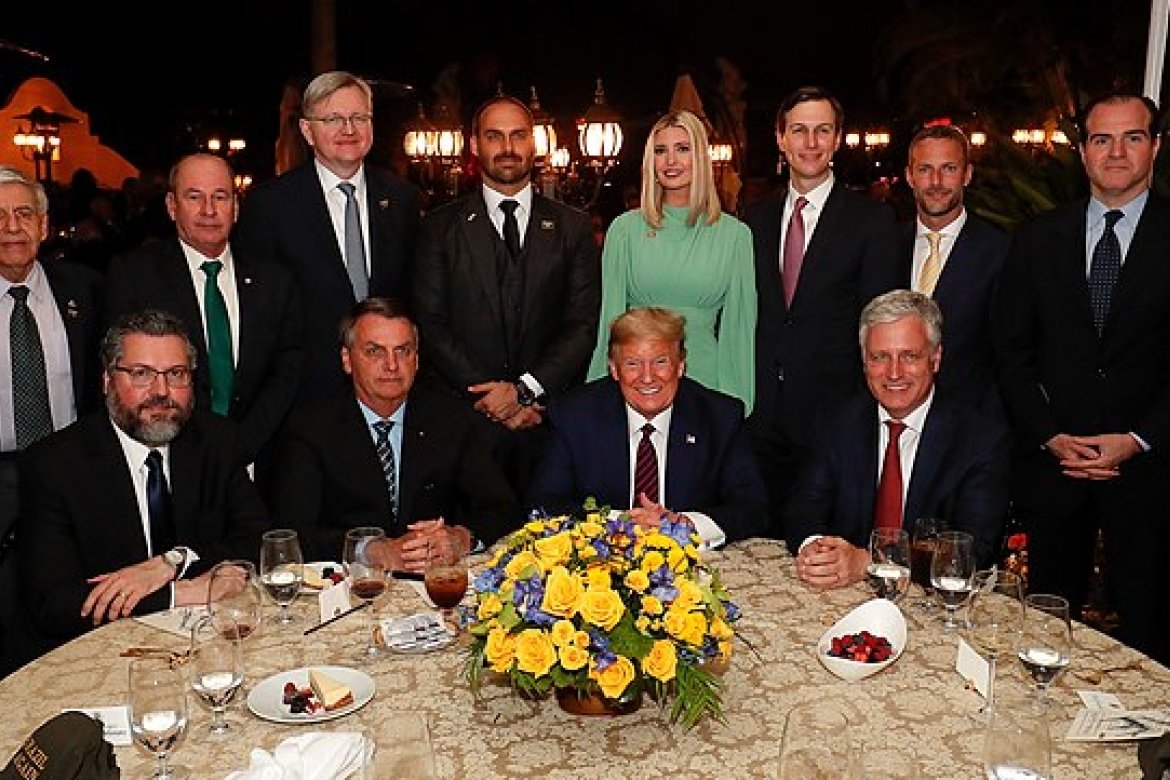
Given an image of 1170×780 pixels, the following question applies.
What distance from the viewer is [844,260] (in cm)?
404

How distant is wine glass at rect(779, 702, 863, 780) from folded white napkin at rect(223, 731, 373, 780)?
61cm

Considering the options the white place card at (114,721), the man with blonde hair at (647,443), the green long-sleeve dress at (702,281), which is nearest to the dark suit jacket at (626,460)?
the man with blonde hair at (647,443)

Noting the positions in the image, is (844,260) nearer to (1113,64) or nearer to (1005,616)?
(1005,616)

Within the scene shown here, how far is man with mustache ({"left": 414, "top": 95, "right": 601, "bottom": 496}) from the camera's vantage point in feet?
13.7

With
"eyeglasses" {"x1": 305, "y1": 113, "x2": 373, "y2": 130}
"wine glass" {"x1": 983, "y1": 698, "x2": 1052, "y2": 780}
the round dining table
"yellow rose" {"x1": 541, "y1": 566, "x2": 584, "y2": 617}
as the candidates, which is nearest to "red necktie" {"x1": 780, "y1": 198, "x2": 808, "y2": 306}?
"eyeglasses" {"x1": 305, "y1": 113, "x2": 373, "y2": 130}

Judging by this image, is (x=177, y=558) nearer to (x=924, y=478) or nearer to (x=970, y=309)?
(x=924, y=478)

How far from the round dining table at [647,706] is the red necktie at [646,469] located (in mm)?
880

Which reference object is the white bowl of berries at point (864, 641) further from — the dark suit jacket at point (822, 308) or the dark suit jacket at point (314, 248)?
the dark suit jacket at point (314, 248)

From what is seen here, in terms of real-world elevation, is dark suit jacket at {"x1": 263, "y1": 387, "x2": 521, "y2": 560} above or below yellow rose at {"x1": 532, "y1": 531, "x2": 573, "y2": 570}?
below

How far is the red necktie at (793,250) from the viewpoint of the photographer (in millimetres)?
4121

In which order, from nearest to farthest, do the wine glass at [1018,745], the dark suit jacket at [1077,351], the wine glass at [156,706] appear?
the wine glass at [1018,745], the wine glass at [156,706], the dark suit jacket at [1077,351]

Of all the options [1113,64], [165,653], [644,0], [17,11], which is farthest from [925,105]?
[165,653]

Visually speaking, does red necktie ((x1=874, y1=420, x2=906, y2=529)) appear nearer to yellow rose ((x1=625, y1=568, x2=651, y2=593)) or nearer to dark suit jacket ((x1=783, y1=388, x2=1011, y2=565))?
dark suit jacket ((x1=783, y1=388, x2=1011, y2=565))

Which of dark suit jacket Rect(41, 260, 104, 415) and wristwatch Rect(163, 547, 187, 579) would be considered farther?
dark suit jacket Rect(41, 260, 104, 415)
